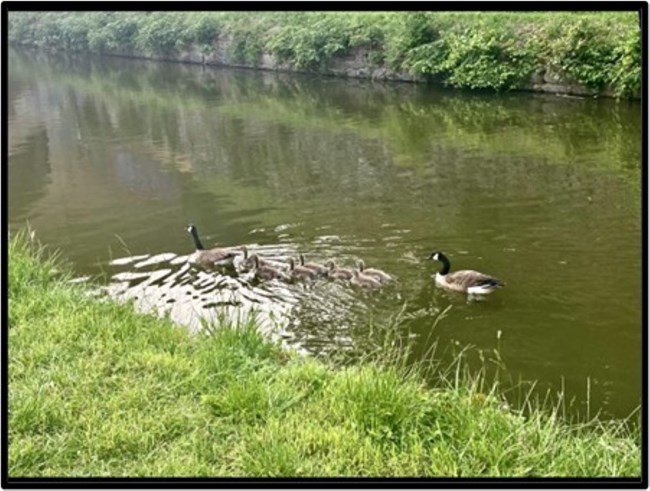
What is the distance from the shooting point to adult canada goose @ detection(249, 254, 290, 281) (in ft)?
29.5

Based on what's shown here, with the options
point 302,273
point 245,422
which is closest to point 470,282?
point 302,273

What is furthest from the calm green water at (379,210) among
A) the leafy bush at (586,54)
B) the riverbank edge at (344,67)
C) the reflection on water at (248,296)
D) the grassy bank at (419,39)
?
the grassy bank at (419,39)

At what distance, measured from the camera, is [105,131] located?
1986 cm

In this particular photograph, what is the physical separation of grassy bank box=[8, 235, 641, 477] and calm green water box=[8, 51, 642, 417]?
1781 mm

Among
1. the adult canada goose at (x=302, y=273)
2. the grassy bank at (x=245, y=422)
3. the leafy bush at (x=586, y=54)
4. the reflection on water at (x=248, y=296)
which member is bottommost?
the reflection on water at (x=248, y=296)

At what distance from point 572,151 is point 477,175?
2.86 meters

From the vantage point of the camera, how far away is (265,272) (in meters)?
9.16

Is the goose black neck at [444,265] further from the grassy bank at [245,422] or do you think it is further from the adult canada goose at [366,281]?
the grassy bank at [245,422]

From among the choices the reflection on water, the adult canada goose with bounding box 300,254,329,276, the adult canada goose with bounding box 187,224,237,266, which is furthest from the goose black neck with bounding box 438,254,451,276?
the adult canada goose with bounding box 187,224,237,266

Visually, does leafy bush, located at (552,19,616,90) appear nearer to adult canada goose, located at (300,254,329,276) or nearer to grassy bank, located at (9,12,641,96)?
grassy bank, located at (9,12,641,96)

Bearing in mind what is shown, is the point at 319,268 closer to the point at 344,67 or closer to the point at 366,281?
the point at 366,281

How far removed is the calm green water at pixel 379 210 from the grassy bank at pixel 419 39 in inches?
36.6

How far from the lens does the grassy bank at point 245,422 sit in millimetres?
3588

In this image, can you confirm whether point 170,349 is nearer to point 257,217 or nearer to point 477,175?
point 257,217
